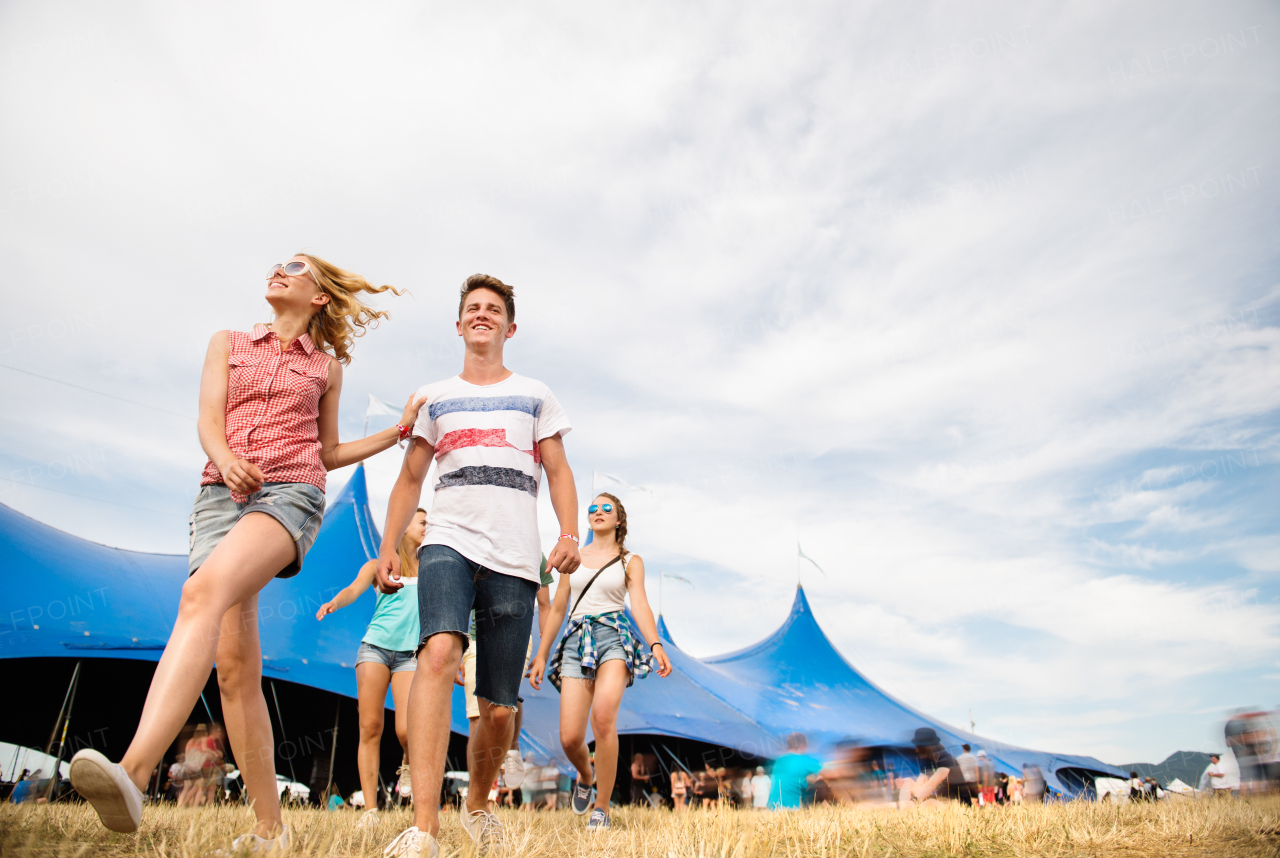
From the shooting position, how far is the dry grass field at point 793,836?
6.09 feet

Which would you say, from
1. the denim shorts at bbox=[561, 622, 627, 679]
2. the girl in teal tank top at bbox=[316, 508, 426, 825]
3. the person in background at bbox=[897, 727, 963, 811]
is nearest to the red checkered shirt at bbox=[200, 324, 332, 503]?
the girl in teal tank top at bbox=[316, 508, 426, 825]

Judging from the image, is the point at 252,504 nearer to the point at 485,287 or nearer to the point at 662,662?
the point at 485,287

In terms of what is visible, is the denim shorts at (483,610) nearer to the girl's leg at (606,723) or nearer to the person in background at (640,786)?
the girl's leg at (606,723)

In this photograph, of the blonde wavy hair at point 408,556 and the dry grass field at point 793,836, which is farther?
the blonde wavy hair at point 408,556

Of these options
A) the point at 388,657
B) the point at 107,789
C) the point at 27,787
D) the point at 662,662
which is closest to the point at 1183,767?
the point at 662,662

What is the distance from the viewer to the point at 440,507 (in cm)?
228

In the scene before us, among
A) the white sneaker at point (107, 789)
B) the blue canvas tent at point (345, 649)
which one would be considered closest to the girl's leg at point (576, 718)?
the white sneaker at point (107, 789)

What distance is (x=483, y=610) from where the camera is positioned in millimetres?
2242

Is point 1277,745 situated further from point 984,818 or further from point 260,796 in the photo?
point 260,796

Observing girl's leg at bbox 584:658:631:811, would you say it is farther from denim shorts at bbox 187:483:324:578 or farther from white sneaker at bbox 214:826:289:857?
denim shorts at bbox 187:483:324:578

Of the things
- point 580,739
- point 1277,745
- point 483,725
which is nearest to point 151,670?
point 580,739

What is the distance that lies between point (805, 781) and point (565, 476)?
911 centimetres

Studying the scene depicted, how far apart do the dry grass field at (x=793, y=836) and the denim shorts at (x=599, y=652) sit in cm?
88

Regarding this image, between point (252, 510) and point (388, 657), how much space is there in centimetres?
221
